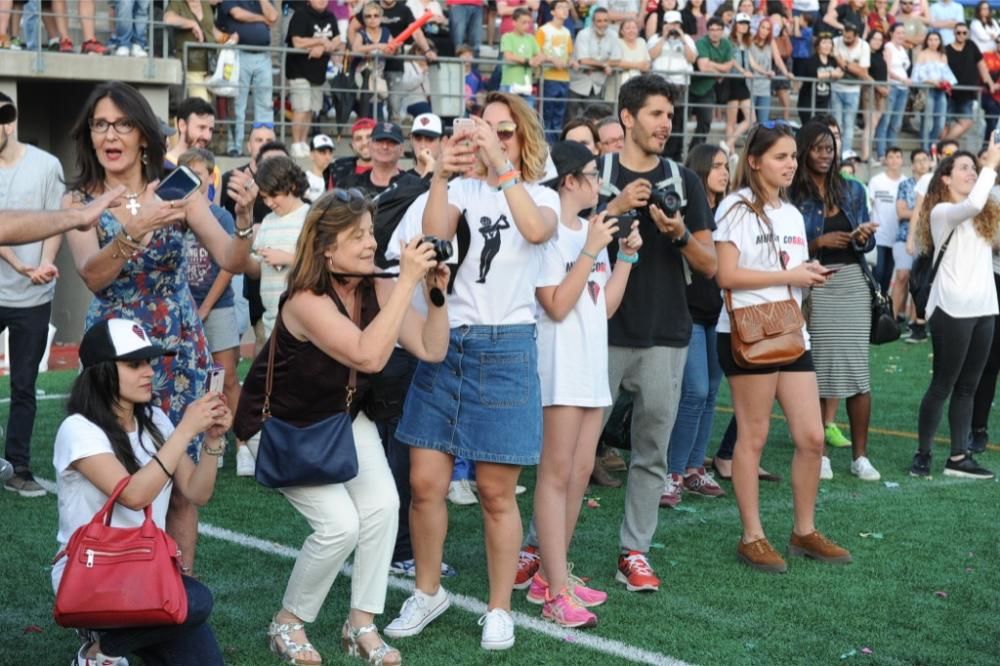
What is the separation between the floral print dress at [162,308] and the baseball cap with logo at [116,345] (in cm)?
67

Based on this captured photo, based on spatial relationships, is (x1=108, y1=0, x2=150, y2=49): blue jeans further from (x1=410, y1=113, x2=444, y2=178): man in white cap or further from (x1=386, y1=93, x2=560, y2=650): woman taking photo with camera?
(x1=386, y1=93, x2=560, y2=650): woman taking photo with camera

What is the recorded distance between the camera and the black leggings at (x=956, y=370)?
27.8ft

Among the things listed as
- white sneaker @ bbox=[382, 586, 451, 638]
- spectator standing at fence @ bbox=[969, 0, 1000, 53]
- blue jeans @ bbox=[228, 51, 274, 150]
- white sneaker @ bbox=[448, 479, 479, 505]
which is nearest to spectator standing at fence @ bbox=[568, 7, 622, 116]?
blue jeans @ bbox=[228, 51, 274, 150]

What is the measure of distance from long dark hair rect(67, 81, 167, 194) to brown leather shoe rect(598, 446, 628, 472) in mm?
4075

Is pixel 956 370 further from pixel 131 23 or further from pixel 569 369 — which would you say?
pixel 131 23

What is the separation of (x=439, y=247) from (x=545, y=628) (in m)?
1.68

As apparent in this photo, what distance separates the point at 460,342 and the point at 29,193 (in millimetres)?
3724

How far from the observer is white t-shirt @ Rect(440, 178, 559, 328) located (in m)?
5.15

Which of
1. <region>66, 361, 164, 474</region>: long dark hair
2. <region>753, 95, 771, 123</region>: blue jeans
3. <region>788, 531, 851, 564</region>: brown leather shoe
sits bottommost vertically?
<region>788, 531, 851, 564</region>: brown leather shoe

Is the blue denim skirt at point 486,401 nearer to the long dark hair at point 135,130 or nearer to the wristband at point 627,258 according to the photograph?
the wristband at point 627,258

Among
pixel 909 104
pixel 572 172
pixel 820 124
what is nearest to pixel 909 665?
pixel 572 172

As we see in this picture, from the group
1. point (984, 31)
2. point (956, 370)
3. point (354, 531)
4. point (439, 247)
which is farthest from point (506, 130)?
point (984, 31)

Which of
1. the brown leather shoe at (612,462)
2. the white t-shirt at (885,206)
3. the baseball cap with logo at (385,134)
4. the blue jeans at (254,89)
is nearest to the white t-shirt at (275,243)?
the baseball cap with logo at (385,134)

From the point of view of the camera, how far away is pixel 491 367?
513cm
